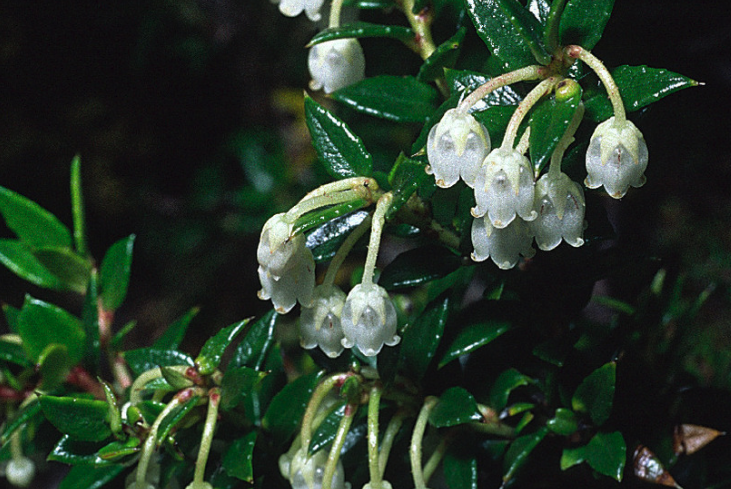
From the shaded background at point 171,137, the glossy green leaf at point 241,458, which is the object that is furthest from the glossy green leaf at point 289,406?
the shaded background at point 171,137

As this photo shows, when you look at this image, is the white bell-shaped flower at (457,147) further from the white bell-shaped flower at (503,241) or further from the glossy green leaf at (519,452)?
the glossy green leaf at (519,452)

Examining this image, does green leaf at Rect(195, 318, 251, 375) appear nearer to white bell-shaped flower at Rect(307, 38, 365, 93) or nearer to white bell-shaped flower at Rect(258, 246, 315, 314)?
white bell-shaped flower at Rect(258, 246, 315, 314)

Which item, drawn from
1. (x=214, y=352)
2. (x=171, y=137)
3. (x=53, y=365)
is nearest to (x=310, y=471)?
(x=214, y=352)

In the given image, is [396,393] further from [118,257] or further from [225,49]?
[225,49]

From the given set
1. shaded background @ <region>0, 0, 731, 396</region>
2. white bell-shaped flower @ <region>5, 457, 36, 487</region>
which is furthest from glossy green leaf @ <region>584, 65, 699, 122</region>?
shaded background @ <region>0, 0, 731, 396</region>

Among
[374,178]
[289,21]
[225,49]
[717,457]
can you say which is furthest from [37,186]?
[717,457]

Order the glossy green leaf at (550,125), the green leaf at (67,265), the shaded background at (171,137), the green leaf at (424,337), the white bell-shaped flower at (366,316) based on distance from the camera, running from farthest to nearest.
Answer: the shaded background at (171,137) < the green leaf at (67,265) < the green leaf at (424,337) < the white bell-shaped flower at (366,316) < the glossy green leaf at (550,125)
